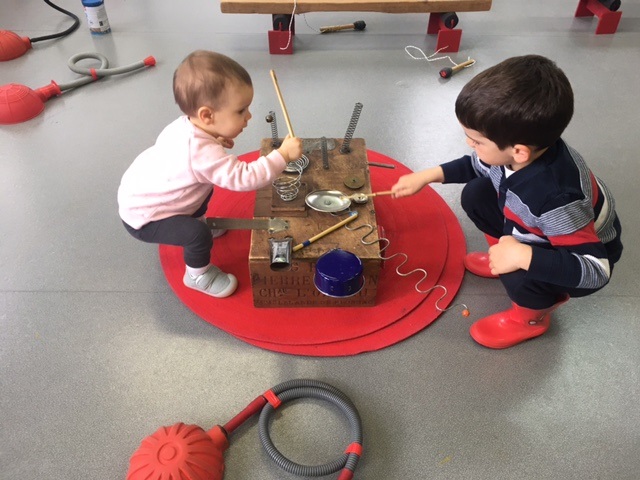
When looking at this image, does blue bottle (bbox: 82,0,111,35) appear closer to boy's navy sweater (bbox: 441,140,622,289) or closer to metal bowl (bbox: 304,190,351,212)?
metal bowl (bbox: 304,190,351,212)

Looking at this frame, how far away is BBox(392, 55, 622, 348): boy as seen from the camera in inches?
35.3

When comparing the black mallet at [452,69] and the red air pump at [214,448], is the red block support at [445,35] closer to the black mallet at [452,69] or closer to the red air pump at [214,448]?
the black mallet at [452,69]

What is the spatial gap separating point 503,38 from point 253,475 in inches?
98.8

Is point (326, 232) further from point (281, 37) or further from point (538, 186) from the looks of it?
point (281, 37)

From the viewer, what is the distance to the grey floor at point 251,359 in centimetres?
107

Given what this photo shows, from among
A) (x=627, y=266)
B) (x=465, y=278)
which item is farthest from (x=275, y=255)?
(x=627, y=266)

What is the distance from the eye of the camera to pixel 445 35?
8.01ft

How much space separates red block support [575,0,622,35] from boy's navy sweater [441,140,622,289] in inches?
81.8

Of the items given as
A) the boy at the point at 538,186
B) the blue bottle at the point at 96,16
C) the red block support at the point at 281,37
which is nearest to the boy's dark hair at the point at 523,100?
the boy at the point at 538,186

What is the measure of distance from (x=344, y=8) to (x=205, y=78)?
58.5 inches

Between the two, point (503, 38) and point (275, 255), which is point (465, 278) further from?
point (503, 38)

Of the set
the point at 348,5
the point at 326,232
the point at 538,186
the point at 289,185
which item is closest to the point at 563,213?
the point at 538,186

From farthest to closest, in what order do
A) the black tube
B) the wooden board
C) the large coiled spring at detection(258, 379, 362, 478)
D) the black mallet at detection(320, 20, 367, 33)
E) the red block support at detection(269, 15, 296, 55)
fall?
the black mallet at detection(320, 20, 367, 33) → the black tube → the red block support at detection(269, 15, 296, 55) → the wooden board → the large coiled spring at detection(258, 379, 362, 478)

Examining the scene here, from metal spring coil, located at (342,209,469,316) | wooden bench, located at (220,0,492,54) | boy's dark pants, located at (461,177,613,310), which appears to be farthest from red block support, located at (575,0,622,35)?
metal spring coil, located at (342,209,469,316)
